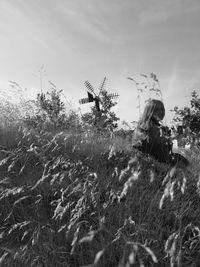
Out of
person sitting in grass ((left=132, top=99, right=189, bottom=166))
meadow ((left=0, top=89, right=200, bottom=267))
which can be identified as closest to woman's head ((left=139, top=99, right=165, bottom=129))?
person sitting in grass ((left=132, top=99, right=189, bottom=166))

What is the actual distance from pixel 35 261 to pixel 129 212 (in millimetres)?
806

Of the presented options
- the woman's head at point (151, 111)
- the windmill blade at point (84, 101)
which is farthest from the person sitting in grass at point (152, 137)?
the windmill blade at point (84, 101)

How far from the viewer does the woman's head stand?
182 inches

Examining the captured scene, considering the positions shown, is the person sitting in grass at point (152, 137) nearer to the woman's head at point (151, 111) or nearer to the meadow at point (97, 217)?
the woman's head at point (151, 111)

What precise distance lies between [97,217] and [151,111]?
7.98 ft

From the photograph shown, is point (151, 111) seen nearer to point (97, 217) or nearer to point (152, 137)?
point (152, 137)

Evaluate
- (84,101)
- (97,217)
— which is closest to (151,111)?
(97,217)

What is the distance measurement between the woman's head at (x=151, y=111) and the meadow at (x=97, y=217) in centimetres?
59

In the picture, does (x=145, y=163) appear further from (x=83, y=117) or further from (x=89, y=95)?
(x=89, y=95)

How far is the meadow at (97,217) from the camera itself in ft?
6.51

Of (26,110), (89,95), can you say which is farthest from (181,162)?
(89,95)

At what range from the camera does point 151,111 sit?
4684 mm

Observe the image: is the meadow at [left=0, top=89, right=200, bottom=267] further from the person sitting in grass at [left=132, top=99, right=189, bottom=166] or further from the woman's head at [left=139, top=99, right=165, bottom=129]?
the woman's head at [left=139, top=99, right=165, bottom=129]

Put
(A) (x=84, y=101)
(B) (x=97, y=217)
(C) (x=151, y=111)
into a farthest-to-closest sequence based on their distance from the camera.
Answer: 1. (A) (x=84, y=101)
2. (C) (x=151, y=111)
3. (B) (x=97, y=217)
